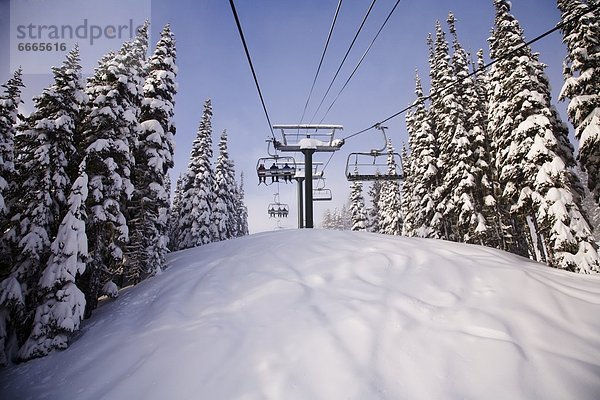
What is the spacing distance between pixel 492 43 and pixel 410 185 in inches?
667

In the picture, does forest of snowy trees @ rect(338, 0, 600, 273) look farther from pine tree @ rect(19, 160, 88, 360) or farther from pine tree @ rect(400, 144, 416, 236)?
pine tree @ rect(19, 160, 88, 360)

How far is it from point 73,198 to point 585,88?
82.5 feet

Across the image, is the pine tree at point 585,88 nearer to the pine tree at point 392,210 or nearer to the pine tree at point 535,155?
the pine tree at point 535,155

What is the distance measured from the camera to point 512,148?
1611 centimetres

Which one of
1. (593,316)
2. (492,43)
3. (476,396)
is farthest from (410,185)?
(476,396)

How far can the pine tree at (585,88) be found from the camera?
15.0 m

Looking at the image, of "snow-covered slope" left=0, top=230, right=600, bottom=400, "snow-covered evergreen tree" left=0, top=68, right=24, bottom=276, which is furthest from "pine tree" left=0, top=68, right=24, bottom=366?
"snow-covered slope" left=0, top=230, right=600, bottom=400

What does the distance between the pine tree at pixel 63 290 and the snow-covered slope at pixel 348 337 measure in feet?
2.07

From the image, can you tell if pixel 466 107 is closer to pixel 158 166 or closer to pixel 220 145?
pixel 158 166

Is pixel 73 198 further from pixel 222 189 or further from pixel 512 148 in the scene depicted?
pixel 222 189

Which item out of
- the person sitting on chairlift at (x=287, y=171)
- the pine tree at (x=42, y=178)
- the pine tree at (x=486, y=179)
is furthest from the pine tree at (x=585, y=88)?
the pine tree at (x=42, y=178)

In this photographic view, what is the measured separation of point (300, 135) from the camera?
15266 millimetres

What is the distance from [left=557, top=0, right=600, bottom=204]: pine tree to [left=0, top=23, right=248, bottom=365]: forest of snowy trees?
2300 cm

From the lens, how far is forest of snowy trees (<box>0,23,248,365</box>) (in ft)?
31.8
